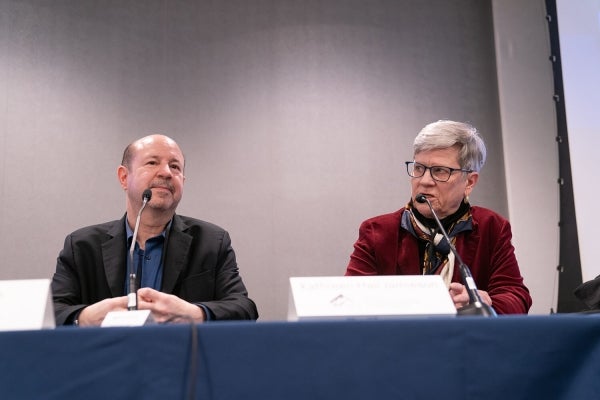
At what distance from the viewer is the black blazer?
215 centimetres

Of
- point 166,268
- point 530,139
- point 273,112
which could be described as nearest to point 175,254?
point 166,268

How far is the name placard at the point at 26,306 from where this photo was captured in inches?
47.0

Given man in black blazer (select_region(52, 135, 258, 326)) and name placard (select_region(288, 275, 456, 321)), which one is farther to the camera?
man in black blazer (select_region(52, 135, 258, 326))

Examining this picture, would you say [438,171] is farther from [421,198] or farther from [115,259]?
[115,259]

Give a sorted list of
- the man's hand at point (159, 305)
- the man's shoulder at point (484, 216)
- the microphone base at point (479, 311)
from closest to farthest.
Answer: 1. the microphone base at point (479, 311)
2. the man's hand at point (159, 305)
3. the man's shoulder at point (484, 216)

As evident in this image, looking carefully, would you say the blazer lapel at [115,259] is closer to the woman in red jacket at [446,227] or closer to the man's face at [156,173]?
the man's face at [156,173]

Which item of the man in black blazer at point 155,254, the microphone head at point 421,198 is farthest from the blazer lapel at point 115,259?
the microphone head at point 421,198

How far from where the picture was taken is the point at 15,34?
3508 millimetres

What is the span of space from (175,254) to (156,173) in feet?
1.00

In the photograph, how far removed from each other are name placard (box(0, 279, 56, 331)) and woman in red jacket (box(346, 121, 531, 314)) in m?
1.17

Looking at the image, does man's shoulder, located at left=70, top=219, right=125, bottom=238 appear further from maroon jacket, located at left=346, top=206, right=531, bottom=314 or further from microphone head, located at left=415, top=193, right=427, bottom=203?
microphone head, located at left=415, top=193, right=427, bottom=203

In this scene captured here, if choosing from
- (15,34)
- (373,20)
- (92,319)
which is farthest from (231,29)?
(92,319)

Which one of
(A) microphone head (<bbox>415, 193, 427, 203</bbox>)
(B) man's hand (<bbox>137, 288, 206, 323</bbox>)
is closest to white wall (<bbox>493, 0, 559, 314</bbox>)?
(A) microphone head (<bbox>415, 193, 427, 203</bbox>)

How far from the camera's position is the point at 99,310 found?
67.9 inches
